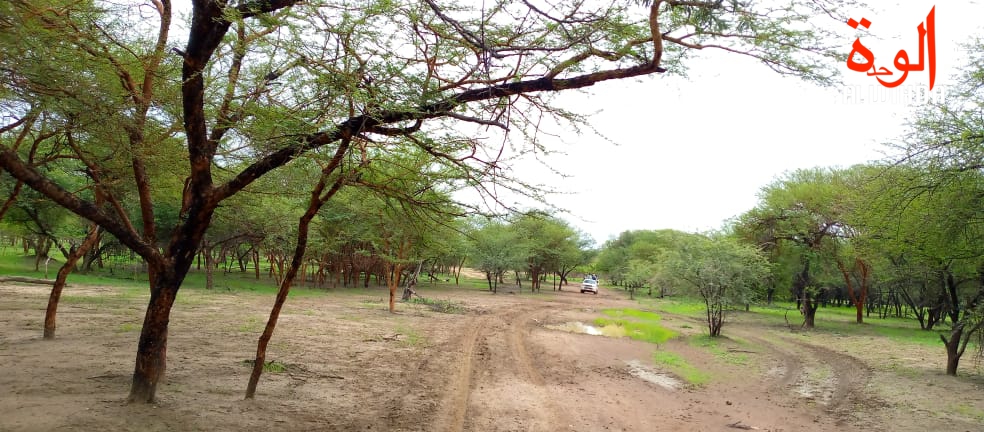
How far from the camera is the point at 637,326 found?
20.5 meters

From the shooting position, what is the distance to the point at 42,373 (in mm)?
6637

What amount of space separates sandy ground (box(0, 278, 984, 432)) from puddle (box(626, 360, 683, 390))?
0.17 feet

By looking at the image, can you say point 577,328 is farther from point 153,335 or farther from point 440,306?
point 153,335

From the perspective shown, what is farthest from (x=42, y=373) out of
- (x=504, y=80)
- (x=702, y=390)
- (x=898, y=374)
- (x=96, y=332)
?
(x=898, y=374)

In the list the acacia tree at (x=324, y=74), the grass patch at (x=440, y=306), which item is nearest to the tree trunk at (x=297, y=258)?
the acacia tree at (x=324, y=74)

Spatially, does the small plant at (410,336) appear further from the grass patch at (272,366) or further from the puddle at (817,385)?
A: the puddle at (817,385)

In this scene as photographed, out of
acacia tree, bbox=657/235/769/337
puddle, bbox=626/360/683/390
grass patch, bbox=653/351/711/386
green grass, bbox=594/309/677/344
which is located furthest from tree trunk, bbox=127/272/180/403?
acacia tree, bbox=657/235/769/337

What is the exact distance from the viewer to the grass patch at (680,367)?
10.3 metres

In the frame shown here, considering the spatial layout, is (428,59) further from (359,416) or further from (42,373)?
(42,373)

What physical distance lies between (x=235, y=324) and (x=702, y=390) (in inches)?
462

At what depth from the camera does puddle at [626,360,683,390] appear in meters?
9.78

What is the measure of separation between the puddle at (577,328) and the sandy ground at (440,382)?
80.3 inches

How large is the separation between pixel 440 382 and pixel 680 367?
5.98 metres

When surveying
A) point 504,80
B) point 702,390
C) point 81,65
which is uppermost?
point 81,65
